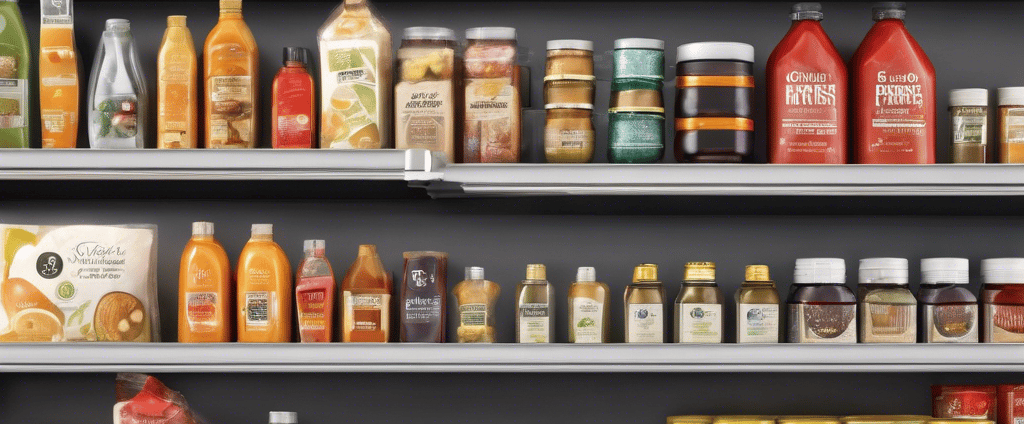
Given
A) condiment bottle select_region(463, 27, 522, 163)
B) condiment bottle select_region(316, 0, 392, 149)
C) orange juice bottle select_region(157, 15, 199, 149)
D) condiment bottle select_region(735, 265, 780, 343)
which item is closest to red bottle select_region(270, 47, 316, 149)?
condiment bottle select_region(316, 0, 392, 149)

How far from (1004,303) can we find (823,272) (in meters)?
0.31

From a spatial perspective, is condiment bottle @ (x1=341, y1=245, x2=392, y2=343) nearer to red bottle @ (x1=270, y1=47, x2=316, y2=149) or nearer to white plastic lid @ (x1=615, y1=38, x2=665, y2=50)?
red bottle @ (x1=270, y1=47, x2=316, y2=149)

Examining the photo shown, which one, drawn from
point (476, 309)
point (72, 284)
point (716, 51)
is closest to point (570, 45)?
point (716, 51)

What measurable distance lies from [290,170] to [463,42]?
508 mm

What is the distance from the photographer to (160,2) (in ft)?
5.95

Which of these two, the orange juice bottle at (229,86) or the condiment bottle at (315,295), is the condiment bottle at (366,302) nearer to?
the condiment bottle at (315,295)

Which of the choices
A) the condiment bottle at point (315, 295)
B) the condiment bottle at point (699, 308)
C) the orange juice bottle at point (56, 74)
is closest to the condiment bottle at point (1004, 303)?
the condiment bottle at point (699, 308)

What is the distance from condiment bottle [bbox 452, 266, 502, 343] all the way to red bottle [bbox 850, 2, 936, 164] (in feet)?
2.26

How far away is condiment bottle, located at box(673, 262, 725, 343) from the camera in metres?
1.54

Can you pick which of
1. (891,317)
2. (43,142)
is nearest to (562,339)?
(891,317)

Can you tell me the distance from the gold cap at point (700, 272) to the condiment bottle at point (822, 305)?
150 mm

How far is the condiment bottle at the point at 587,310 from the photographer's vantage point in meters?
1.58

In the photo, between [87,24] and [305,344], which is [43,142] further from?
[305,344]

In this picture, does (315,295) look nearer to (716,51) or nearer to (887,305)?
(716,51)
